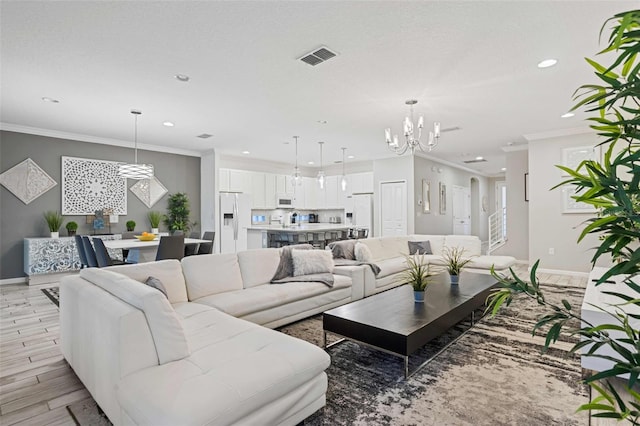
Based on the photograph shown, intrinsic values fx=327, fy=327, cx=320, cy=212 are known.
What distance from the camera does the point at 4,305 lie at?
4.38 metres

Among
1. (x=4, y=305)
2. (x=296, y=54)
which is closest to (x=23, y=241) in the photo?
(x=4, y=305)

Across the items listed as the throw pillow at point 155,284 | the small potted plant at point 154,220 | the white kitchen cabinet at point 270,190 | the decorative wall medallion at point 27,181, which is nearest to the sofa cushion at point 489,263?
the throw pillow at point 155,284

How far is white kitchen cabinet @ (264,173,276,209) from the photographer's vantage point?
9188mm

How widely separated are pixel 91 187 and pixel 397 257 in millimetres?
6057

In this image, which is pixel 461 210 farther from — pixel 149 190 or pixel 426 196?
pixel 149 190

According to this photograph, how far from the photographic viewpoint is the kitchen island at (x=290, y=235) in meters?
6.83

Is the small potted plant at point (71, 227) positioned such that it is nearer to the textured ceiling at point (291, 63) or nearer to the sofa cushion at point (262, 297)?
the textured ceiling at point (291, 63)

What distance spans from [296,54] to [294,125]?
8.42 feet

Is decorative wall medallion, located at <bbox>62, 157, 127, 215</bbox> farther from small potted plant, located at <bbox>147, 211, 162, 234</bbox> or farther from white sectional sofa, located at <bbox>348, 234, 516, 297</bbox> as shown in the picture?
white sectional sofa, located at <bbox>348, 234, 516, 297</bbox>

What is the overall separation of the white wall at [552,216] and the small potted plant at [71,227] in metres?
8.75

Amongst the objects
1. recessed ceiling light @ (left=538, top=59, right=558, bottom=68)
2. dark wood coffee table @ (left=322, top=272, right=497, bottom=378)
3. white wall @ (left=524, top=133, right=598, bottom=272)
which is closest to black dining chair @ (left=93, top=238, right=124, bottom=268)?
dark wood coffee table @ (left=322, top=272, right=497, bottom=378)

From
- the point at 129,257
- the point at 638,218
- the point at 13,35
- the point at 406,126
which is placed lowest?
the point at 129,257

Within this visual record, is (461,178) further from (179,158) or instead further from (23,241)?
(23,241)

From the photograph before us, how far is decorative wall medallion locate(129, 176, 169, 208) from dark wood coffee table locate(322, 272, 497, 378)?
599cm
